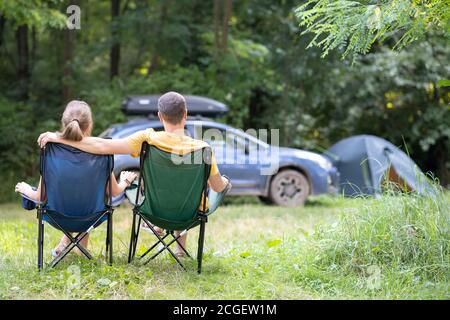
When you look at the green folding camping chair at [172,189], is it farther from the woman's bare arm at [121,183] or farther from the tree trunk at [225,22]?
the tree trunk at [225,22]

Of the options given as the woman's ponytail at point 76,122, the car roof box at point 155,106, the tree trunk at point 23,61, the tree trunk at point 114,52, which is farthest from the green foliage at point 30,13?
the woman's ponytail at point 76,122

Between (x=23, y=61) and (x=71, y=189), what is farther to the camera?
(x=23, y=61)

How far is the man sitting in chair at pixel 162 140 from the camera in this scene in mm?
4645

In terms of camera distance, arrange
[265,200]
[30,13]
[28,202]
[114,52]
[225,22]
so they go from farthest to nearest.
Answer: [114,52] → [225,22] → [265,200] → [30,13] → [28,202]

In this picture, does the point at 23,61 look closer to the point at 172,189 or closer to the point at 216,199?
the point at 216,199

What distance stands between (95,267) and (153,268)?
43cm

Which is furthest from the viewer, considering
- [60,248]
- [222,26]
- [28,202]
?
[222,26]

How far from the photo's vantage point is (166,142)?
15.5 feet

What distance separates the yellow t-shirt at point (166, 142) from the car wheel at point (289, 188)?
6.25m

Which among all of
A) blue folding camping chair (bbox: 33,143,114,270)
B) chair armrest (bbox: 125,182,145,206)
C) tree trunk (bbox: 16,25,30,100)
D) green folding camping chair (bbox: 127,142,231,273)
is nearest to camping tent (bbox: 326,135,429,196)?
chair armrest (bbox: 125,182,145,206)

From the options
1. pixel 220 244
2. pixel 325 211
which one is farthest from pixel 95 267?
pixel 325 211

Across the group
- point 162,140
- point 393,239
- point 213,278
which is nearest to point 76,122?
point 162,140

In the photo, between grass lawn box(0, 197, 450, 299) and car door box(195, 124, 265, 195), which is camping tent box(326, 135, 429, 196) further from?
grass lawn box(0, 197, 450, 299)

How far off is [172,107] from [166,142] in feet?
0.82
